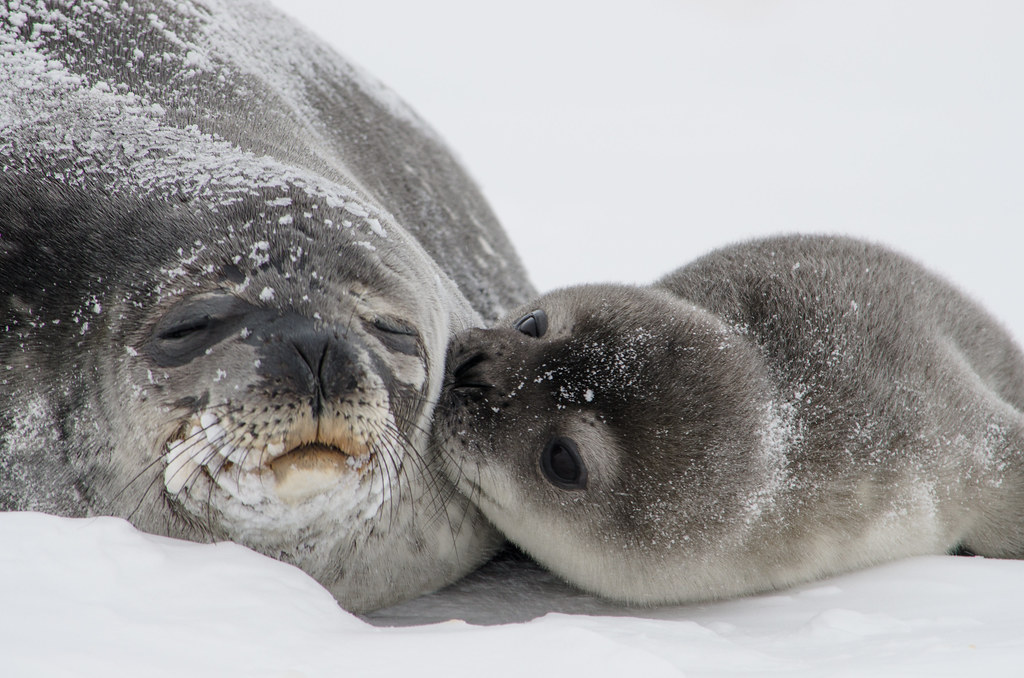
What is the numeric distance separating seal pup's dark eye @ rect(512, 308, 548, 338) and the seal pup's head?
150 millimetres

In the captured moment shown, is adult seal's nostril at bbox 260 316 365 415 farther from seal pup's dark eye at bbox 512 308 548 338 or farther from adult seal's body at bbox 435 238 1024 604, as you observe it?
seal pup's dark eye at bbox 512 308 548 338

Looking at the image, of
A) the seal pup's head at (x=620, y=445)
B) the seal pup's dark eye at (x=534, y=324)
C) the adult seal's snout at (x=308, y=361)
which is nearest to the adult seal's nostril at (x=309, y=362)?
the adult seal's snout at (x=308, y=361)

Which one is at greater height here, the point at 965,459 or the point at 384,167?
the point at 965,459

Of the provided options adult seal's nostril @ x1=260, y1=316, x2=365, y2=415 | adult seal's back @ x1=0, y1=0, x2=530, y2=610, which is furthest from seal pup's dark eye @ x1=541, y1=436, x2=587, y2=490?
adult seal's nostril @ x1=260, y1=316, x2=365, y2=415

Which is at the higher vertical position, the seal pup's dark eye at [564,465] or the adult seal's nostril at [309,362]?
the adult seal's nostril at [309,362]

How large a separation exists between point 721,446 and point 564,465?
465 millimetres

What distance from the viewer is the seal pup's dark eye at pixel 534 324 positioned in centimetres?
347

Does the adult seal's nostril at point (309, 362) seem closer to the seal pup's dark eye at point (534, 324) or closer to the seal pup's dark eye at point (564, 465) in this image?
the seal pup's dark eye at point (564, 465)

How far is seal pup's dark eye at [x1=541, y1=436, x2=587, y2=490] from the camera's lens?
10.1 ft

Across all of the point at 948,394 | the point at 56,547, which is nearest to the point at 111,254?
the point at 56,547

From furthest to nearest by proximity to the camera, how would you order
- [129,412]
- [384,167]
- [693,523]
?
[384,167]
[693,523]
[129,412]

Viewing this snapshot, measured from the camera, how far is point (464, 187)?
5.52 m

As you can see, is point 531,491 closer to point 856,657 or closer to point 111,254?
point 856,657

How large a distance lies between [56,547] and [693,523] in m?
1.70
